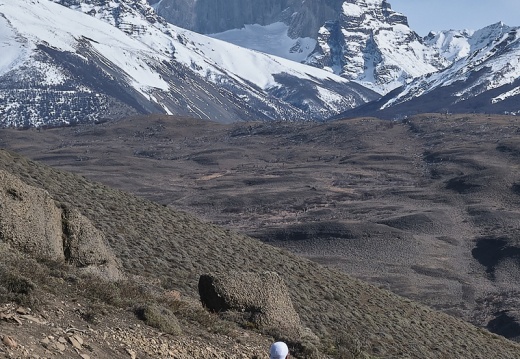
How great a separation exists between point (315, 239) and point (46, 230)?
89.1 metres

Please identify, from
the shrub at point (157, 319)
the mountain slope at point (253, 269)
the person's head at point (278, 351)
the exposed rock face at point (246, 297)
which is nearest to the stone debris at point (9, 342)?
the person's head at point (278, 351)

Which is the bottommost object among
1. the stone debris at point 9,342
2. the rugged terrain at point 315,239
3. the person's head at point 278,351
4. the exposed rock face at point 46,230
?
the rugged terrain at point 315,239

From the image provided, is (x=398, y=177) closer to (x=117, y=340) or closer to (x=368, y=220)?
(x=368, y=220)

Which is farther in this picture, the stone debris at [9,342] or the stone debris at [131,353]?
the stone debris at [131,353]

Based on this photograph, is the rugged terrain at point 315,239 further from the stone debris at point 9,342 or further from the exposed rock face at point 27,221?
the exposed rock face at point 27,221

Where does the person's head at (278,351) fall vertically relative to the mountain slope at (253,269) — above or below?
above

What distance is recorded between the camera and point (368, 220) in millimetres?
123312

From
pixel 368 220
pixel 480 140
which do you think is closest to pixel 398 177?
pixel 480 140

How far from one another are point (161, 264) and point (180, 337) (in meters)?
12.8

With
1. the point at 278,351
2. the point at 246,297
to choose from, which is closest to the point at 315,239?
the point at 246,297

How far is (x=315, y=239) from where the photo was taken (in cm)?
10919

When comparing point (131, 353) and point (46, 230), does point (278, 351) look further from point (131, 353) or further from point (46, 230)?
point (46, 230)

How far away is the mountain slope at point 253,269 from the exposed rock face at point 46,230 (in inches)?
188

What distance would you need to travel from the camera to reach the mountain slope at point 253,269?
29945mm
